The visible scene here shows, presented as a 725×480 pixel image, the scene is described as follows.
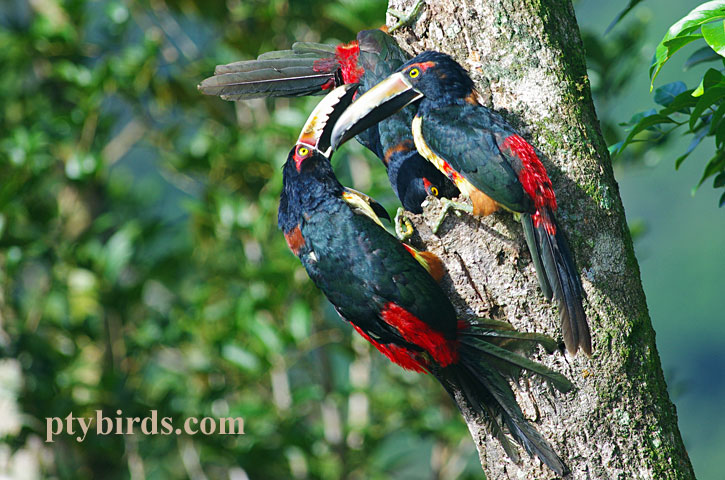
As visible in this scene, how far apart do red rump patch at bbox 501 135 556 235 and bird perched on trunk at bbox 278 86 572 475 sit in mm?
220

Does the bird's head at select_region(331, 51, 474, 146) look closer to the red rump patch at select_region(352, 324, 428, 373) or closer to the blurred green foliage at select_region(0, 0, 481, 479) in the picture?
the red rump patch at select_region(352, 324, 428, 373)

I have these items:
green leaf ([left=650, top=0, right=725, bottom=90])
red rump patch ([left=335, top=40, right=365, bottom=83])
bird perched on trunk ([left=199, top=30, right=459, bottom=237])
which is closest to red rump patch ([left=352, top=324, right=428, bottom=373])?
bird perched on trunk ([left=199, top=30, right=459, bottom=237])

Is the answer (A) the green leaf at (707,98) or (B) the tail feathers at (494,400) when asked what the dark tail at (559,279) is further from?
(A) the green leaf at (707,98)

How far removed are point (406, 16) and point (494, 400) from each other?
798 mm

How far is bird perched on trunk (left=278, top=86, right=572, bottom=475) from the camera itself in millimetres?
1285

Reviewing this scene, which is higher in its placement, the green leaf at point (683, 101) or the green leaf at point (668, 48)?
the green leaf at point (683, 101)

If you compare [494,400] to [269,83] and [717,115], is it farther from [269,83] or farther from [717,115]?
[269,83]

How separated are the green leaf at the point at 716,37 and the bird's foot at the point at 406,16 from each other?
1.78ft

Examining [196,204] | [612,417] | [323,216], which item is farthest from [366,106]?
[196,204]

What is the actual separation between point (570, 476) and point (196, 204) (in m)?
2.12

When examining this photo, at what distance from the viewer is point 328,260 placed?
1.35 m

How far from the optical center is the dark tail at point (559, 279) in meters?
1.23

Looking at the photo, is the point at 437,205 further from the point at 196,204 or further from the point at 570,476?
the point at 196,204

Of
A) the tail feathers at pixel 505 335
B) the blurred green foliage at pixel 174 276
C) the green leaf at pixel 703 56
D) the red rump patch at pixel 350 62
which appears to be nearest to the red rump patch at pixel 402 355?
the tail feathers at pixel 505 335
